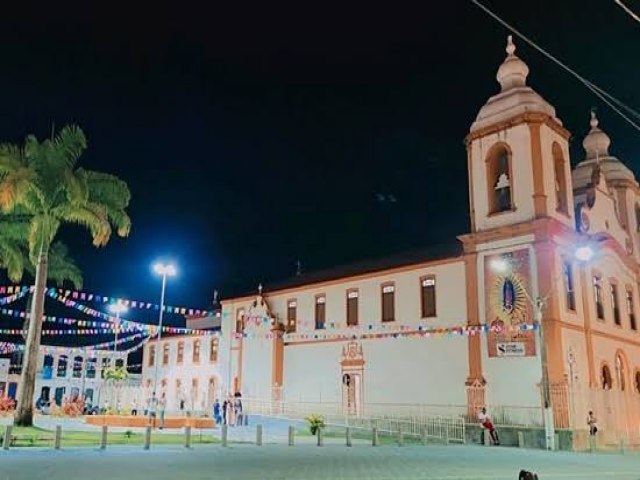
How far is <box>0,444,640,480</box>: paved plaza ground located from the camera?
42.2 ft

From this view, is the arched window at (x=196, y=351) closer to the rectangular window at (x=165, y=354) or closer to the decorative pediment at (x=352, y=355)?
the rectangular window at (x=165, y=354)

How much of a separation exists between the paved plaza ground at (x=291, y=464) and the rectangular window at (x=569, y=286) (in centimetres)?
888

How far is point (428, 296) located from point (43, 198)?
17486 millimetres

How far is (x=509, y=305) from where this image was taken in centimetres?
2748

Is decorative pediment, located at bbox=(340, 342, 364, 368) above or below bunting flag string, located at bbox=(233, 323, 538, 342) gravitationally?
below

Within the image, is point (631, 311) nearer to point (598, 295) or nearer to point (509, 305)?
point (598, 295)

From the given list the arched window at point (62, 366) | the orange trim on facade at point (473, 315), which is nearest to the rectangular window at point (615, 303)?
the orange trim on facade at point (473, 315)

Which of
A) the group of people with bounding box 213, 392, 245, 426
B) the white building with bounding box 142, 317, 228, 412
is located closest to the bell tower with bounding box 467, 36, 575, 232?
the group of people with bounding box 213, 392, 245, 426

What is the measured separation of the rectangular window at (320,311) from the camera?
36.7 meters

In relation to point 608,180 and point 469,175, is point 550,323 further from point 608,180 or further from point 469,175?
point 608,180

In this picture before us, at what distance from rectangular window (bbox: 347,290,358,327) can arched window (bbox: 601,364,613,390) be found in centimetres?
1208

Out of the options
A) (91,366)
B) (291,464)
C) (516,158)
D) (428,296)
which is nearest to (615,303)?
(428,296)

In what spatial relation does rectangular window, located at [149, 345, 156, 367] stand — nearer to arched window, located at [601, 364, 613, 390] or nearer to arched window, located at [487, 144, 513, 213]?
arched window, located at [487, 144, 513, 213]

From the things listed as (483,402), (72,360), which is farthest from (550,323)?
(72,360)
